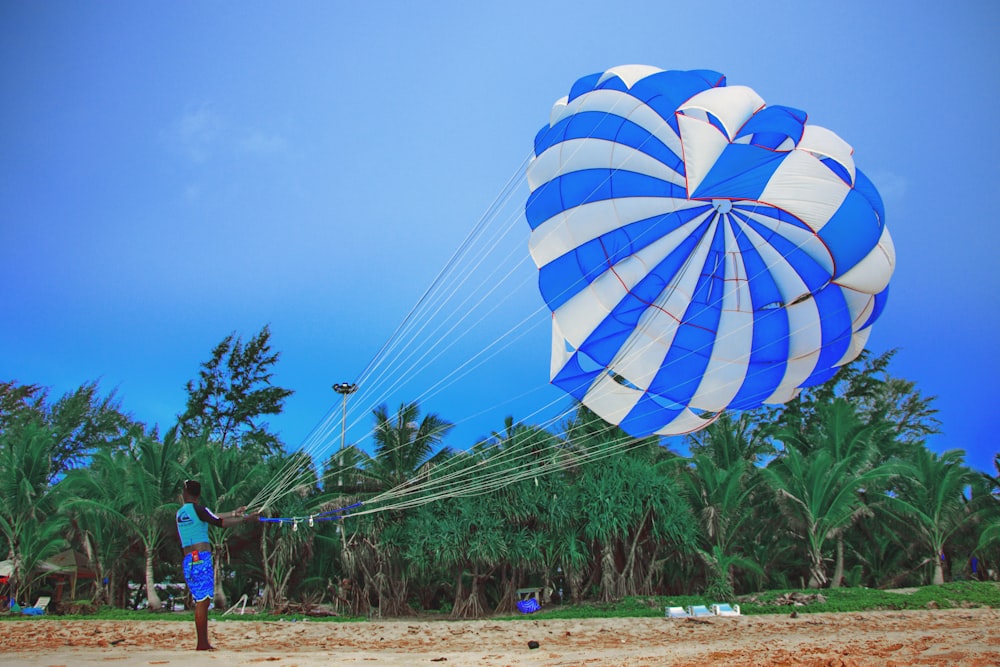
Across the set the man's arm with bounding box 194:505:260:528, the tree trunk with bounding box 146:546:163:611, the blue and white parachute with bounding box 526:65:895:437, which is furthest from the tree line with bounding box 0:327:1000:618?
the man's arm with bounding box 194:505:260:528

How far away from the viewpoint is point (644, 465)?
20031 mm

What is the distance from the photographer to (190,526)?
6.64m

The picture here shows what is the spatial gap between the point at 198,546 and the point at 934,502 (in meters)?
20.2

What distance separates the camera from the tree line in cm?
1925

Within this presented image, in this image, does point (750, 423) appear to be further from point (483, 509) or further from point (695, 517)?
point (483, 509)

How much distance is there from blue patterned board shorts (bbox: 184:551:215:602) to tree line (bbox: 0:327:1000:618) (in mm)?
11840

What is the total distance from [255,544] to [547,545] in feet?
28.8

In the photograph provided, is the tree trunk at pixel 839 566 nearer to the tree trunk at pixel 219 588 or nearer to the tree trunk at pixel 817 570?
the tree trunk at pixel 817 570

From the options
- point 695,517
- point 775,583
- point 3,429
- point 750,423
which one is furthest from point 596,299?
point 3,429

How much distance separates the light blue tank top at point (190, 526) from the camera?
665 cm

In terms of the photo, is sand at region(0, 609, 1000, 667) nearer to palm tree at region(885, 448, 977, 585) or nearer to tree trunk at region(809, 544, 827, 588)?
tree trunk at region(809, 544, 827, 588)

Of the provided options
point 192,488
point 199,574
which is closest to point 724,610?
point 199,574

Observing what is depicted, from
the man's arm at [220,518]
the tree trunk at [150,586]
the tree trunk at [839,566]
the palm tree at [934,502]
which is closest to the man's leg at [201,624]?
the man's arm at [220,518]

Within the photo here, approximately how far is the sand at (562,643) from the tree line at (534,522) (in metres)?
5.06
